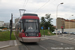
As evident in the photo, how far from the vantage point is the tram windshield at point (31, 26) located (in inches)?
669

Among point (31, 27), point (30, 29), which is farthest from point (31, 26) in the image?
point (30, 29)

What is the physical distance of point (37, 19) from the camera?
17.7 meters

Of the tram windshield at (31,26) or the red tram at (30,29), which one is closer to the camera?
the red tram at (30,29)

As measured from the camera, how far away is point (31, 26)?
1706 cm

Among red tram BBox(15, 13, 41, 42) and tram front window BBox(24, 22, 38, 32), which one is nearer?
red tram BBox(15, 13, 41, 42)

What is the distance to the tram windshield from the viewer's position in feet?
55.8

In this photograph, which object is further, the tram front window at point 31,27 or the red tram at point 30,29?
the tram front window at point 31,27

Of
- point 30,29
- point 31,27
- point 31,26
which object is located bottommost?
point 30,29

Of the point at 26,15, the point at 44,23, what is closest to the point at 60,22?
the point at 44,23

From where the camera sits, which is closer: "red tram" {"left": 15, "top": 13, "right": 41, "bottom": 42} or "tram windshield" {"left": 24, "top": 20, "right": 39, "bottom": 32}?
"red tram" {"left": 15, "top": 13, "right": 41, "bottom": 42}

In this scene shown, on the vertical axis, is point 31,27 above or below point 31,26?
below

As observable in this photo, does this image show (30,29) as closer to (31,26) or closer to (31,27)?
(31,27)

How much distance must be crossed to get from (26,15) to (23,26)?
72.3 inches

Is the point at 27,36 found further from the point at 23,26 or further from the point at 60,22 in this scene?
the point at 60,22
